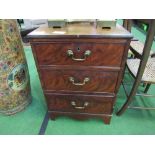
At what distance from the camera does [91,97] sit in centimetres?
107

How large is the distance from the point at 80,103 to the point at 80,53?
0.43 metres

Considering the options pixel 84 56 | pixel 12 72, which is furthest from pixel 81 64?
pixel 12 72

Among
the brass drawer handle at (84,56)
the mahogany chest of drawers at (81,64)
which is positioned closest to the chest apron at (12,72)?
the mahogany chest of drawers at (81,64)

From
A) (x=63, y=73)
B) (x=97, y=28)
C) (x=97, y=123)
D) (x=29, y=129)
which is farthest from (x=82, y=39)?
(x=29, y=129)

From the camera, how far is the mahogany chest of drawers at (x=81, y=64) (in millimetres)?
817

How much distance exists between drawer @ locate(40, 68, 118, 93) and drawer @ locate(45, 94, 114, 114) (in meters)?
0.08

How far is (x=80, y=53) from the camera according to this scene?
2.83 ft

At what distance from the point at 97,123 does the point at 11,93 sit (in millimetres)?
776

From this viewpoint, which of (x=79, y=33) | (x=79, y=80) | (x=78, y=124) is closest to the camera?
(x=79, y=33)

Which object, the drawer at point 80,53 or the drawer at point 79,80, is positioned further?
the drawer at point 79,80

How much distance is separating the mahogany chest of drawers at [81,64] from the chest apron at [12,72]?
0.29m

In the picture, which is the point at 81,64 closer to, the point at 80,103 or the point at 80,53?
the point at 80,53

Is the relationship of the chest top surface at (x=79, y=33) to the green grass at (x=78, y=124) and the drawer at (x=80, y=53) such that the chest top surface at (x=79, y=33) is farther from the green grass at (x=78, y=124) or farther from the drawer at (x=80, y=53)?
the green grass at (x=78, y=124)
